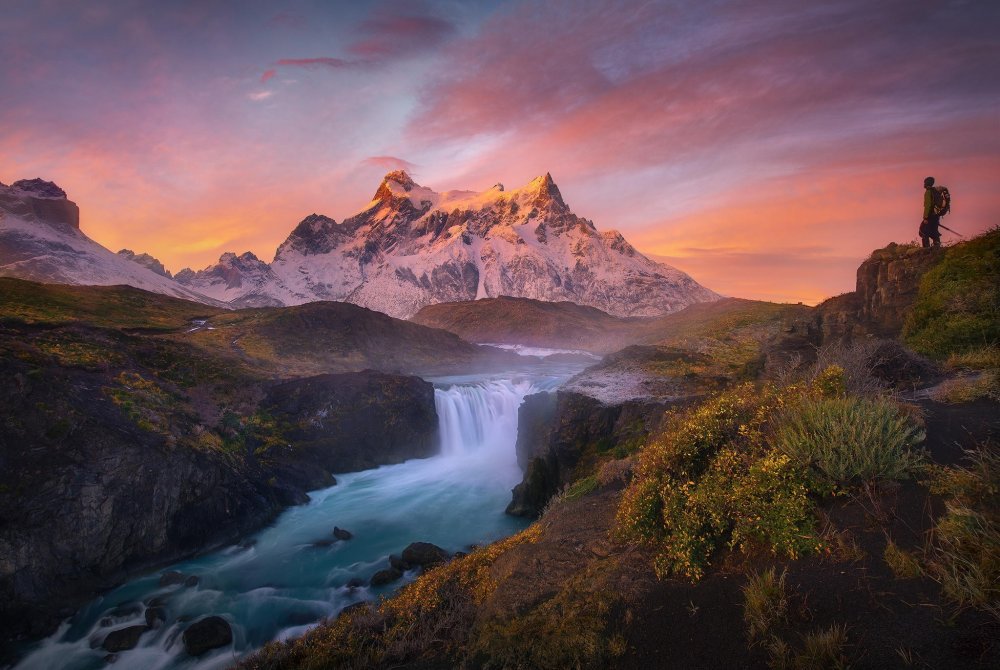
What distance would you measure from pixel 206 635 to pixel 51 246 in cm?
11603

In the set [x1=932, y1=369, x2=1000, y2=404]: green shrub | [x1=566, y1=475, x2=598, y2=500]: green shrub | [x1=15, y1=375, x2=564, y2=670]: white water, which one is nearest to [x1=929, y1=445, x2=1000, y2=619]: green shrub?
[x1=932, y1=369, x2=1000, y2=404]: green shrub

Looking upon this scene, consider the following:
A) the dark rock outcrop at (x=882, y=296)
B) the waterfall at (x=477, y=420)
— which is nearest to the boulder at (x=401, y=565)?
the waterfall at (x=477, y=420)

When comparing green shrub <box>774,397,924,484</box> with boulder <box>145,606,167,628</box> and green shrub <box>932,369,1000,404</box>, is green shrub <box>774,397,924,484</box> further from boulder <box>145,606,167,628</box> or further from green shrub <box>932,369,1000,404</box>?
boulder <box>145,606,167,628</box>

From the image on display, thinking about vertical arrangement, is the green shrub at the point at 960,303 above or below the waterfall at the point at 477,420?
above

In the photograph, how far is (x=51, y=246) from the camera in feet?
305

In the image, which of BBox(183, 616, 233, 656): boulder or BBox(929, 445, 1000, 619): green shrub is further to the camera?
BBox(183, 616, 233, 656): boulder

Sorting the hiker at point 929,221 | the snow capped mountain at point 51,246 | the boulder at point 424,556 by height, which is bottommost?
the boulder at point 424,556

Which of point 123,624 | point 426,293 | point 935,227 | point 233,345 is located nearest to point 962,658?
point 123,624

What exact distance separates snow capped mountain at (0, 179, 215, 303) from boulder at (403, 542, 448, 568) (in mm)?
97523

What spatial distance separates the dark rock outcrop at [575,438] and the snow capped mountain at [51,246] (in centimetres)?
9852

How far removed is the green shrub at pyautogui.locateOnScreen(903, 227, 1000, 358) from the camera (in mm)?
12827

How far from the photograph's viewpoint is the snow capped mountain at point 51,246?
278 feet

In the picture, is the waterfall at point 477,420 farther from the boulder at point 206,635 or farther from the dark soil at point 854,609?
the dark soil at point 854,609

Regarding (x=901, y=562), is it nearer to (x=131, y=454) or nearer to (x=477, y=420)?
(x=131, y=454)
